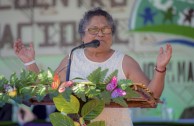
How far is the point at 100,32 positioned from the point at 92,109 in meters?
0.64

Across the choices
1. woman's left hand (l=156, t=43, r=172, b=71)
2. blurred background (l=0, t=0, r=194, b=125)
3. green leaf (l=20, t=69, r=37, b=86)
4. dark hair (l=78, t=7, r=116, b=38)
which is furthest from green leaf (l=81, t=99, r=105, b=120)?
blurred background (l=0, t=0, r=194, b=125)

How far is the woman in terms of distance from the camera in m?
3.20

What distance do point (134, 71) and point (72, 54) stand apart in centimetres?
38

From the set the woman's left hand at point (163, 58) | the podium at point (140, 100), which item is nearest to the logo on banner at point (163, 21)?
the woman's left hand at point (163, 58)

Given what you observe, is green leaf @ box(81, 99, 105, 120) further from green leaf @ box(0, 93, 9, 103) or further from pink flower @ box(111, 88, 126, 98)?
green leaf @ box(0, 93, 9, 103)

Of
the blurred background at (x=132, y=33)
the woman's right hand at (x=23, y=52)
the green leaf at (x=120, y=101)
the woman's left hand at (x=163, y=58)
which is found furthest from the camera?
the blurred background at (x=132, y=33)

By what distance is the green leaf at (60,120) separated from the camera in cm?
280

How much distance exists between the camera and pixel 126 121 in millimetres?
3240

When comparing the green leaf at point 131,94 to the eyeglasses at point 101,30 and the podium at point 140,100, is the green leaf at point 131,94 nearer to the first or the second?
the podium at point 140,100

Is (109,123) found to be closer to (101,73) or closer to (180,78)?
(101,73)

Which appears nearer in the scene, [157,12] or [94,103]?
[94,103]

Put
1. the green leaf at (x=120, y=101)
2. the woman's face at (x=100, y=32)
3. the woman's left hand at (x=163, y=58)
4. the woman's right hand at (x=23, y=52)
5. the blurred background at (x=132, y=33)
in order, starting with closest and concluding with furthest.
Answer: the green leaf at (x=120, y=101) → the woman's left hand at (x=163, y=58) → the woman's face at (x=100, y=32) → the woman's right hand at (x=23, y=52) → the blurred background at (x=132, y=33)

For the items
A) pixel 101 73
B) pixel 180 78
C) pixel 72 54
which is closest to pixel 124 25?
pixel 180 78

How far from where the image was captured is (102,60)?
341cm
